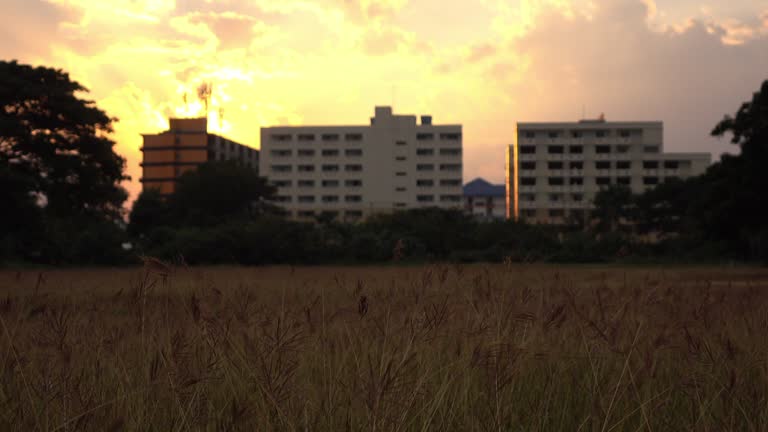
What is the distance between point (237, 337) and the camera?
418 cm

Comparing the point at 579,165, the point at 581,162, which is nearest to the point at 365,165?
the point at 579,165

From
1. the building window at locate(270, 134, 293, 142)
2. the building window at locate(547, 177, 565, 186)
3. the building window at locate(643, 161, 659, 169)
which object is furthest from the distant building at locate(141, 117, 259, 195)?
the building window at locate(643, 161, 659, 169)

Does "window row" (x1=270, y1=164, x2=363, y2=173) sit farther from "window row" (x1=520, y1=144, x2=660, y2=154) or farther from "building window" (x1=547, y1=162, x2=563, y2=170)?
"building window" (x1=547, y1=162, x2=563, y2=170)

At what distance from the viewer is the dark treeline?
24.6 metres

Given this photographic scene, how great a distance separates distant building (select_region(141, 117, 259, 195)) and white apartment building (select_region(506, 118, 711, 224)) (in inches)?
1712

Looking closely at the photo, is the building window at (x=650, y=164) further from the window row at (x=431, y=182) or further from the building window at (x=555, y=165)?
the window row at (x=431, y=182)

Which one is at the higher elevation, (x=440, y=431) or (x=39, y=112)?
(x=39, y=112)

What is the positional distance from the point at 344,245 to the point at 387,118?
6345 cm

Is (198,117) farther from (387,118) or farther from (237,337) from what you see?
(237,337)

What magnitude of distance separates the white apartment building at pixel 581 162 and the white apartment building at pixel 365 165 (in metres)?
10.6

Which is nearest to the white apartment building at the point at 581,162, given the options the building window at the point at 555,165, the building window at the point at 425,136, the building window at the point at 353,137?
the building window at the point at 555,165

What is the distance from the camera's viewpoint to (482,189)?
129000 millimetres

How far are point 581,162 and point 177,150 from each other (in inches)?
2357

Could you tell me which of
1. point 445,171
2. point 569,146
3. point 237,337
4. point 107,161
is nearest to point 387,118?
point 445,171
